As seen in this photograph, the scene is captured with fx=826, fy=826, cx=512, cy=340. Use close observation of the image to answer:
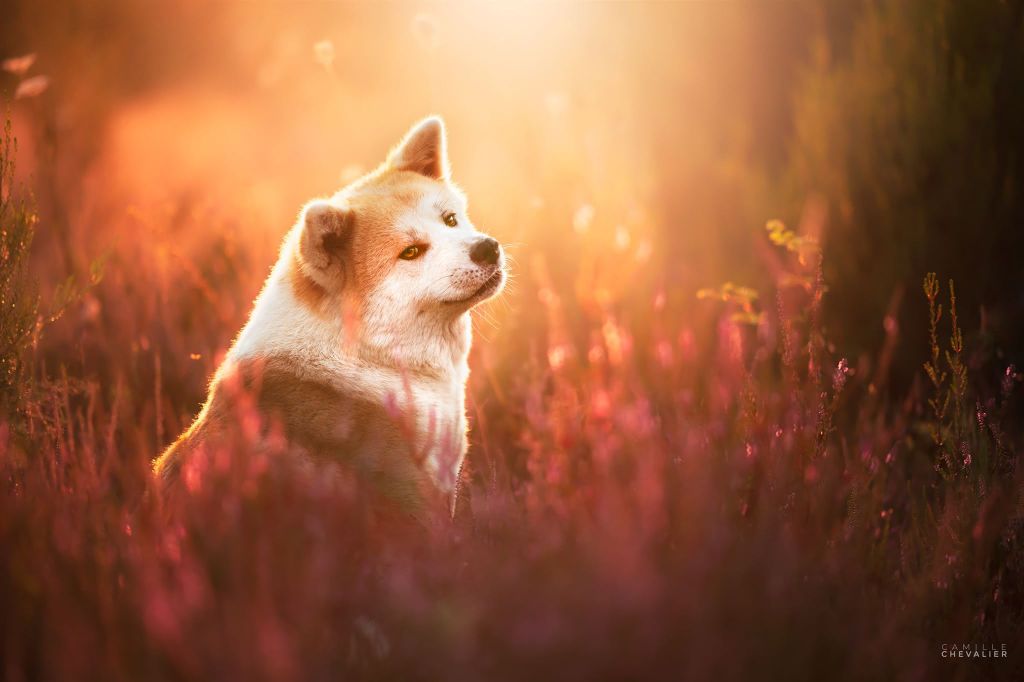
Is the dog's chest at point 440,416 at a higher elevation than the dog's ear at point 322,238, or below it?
below

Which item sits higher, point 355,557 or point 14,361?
point 14,361

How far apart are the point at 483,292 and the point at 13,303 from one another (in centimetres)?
183

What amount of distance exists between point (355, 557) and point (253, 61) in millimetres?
13929

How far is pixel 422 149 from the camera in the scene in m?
3.88

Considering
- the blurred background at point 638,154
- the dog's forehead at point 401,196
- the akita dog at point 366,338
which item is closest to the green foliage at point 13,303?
the blurred background at point 638,154

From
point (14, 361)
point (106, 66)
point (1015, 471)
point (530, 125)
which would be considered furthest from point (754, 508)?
point (106, 66)

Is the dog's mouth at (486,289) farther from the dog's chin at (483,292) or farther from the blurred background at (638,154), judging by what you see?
the blurred background at (638,154)

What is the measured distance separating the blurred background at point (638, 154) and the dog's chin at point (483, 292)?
661 millimetres

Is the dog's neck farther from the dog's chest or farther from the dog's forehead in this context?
the dog's forehead

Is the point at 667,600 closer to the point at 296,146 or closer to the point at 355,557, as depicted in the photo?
the point at 355,557

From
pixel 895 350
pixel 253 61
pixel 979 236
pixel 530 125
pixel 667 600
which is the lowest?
pixel 667 600

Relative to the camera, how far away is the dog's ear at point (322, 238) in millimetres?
3025

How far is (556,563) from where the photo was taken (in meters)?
1.78

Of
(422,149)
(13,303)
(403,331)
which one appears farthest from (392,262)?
(13,303)
